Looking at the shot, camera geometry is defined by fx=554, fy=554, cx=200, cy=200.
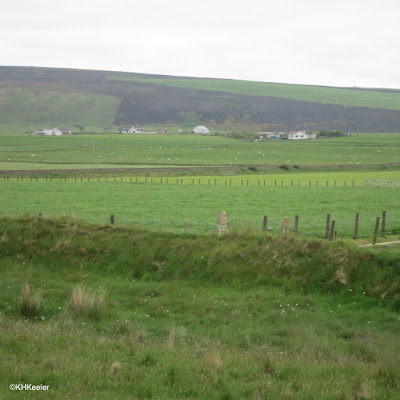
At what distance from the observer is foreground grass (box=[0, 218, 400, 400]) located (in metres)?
9.65

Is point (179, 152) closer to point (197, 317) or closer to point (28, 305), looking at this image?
point (197, 317)

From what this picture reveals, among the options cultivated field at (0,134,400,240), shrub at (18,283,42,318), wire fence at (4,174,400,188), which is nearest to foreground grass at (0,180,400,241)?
cultivated field at (0,134,400,240)

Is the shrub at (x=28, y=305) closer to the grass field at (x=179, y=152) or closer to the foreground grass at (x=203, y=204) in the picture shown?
the foreground grass at (x=203, y=204)

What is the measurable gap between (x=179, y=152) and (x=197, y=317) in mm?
110112

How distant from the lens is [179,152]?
412 feet

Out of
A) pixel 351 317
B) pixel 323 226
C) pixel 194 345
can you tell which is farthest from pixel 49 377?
pixel 323 226

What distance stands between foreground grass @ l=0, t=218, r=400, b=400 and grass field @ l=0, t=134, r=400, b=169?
68698 mm

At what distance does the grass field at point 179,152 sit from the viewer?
4109 inches

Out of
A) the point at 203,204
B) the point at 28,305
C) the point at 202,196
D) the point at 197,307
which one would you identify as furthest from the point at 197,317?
the point at 202,196

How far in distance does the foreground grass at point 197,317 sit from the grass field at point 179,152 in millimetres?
68698

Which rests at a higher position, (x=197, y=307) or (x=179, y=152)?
(x=197, y=307)

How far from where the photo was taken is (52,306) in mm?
16688

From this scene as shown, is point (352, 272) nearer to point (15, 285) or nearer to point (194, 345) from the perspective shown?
point (194, 345)

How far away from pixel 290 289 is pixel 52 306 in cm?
779
